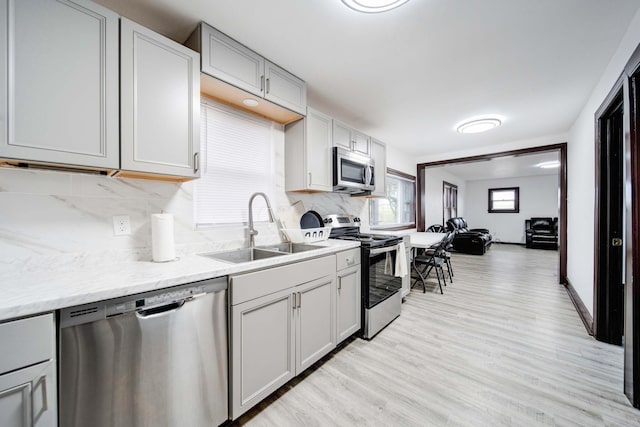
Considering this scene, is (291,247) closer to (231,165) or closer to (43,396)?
(231,165)

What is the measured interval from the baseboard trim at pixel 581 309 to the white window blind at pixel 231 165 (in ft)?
11.1

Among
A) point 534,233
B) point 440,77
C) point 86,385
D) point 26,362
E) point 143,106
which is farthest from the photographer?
point 534,233

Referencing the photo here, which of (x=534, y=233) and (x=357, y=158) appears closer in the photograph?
(x=357, y=158)

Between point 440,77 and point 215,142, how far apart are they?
2.11m

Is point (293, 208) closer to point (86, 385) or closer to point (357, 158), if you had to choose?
point (357, 158)

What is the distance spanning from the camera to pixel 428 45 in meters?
1.85

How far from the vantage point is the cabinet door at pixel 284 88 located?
1982 millimetres

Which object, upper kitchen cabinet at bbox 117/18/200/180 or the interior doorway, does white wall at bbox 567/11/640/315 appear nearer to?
the interior doorway

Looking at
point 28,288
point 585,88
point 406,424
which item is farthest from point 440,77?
point 28,288

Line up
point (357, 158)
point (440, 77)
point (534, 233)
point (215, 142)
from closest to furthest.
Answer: point (215, 142), point (440, 77), point (357, 158), point (534, 233)

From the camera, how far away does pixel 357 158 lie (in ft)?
9.58

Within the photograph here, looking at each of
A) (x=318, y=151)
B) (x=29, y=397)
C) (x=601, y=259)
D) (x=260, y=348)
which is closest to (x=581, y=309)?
(x=601, y=259)

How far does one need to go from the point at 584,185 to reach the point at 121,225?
4523 mm

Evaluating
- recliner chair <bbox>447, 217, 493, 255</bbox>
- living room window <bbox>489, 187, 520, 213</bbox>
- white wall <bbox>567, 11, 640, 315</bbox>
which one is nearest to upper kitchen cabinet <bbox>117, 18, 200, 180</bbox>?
white wall <bbox>567, 11, 640, 315</bbox>
